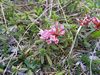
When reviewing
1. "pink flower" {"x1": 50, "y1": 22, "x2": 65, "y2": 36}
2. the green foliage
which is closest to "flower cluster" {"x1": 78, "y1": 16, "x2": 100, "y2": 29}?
the green foliage

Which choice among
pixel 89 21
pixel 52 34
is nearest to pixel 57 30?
pixel 52 34

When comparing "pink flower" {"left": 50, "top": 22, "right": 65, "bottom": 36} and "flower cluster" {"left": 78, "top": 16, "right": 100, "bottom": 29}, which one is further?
"flower cluster" {"left": 78, "top": 16, "right": 100, "bottom": 29}

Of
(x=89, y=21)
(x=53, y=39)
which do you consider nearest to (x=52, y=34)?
(x=53, y=39)

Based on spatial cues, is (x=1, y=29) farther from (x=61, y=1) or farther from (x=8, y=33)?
(x=61, y=1)

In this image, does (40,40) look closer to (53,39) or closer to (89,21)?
(53,39)

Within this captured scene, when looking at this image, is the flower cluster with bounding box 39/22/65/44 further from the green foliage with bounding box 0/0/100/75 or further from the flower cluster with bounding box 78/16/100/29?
the flower cluster with bounding box 78/16/100/29

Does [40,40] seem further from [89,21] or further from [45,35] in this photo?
[89,21]

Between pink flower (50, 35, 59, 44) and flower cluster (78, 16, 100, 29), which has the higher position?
flower cluster (78, 16, 100, 29)

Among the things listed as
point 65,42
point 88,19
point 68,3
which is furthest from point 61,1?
point 65,42

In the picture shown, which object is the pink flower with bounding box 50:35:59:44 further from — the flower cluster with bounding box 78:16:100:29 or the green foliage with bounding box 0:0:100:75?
the flower cluster with bounding box 78:16:100:29

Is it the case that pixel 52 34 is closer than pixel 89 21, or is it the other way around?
pixel 52 34
